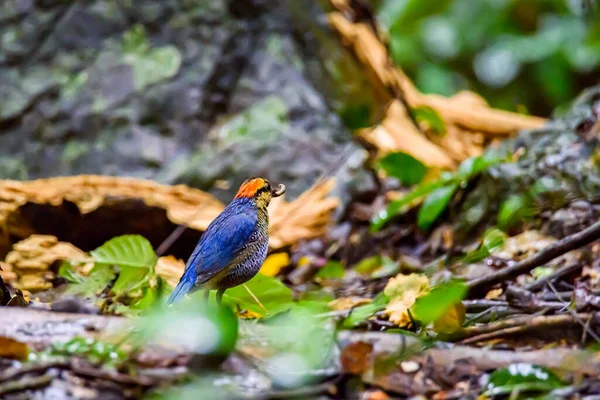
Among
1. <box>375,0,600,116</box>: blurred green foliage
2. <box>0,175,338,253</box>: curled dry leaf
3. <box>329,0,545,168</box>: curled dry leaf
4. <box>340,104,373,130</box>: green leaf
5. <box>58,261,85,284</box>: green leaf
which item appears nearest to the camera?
<box>58,261,85,284</box>: green leaf

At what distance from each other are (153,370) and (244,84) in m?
4.07

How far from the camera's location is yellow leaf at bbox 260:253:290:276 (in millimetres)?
4430

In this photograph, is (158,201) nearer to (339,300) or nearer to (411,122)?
(339,300)

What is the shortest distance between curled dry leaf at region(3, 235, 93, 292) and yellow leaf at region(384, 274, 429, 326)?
1457mm

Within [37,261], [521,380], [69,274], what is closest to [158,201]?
[37,261]

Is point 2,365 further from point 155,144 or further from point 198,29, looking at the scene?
point 198,29

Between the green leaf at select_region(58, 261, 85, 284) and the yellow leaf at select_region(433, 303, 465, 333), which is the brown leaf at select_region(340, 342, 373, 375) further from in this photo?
the green leaf at select_region(58, 261, 85, 284)

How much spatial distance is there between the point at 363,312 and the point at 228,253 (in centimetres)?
55

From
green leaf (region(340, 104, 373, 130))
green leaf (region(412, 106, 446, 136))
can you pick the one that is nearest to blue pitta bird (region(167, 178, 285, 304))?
green leaf (region(340, 104, 373, 130))

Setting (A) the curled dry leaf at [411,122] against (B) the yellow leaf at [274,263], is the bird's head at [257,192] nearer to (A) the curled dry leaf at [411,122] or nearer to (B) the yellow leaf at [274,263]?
(B) the yellow leaf at [274,263]

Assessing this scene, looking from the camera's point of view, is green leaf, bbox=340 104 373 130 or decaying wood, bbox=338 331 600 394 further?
green leaf, bbox=340 104 373 130

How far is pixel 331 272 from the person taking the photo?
448cm

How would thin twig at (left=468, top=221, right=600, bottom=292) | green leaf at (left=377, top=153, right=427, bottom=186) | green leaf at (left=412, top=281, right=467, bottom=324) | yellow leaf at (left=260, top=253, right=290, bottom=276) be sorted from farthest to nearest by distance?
green leaf at (left=377, top=153, right=427, bottom=186)
yellow leaf at (left=260, top=253, right=290, bottom=276)
thin twig at (left=468, top=221, right=600, bottom=292)
green leaf at (left=412, top=281, right=467, bottom=324)

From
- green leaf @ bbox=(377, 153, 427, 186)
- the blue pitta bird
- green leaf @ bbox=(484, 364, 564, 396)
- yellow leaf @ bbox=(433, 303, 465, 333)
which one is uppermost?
green leaf @ bbox=(377, 153, 427, 186)
